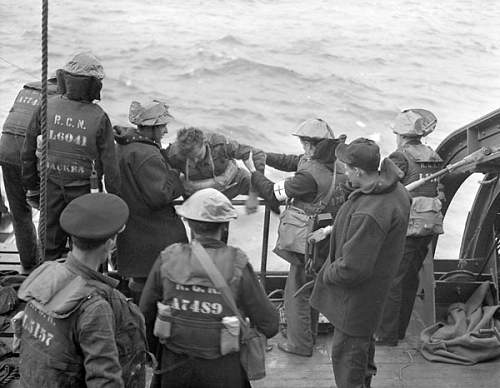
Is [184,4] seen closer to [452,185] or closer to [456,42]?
[456,42]

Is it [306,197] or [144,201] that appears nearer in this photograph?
[144,201]

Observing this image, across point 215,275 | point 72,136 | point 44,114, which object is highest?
point 44,114

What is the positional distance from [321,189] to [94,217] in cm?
231

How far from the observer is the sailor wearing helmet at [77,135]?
4.93 m

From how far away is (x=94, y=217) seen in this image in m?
3.31

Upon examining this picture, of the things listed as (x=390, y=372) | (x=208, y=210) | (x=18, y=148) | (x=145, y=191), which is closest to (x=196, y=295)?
(x=208, y=210)

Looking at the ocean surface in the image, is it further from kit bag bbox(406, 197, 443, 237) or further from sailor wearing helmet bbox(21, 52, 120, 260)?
sailor wearing helmet bbox(21, 52, 120, 260)

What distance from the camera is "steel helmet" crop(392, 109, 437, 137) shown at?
585 cm

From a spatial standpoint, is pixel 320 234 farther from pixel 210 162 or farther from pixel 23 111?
pixel 23 111

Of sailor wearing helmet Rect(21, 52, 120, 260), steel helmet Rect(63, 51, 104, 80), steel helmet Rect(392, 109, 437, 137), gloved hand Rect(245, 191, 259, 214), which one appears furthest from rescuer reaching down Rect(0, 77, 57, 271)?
steel helmet Rect(392, 109, 437, 137)

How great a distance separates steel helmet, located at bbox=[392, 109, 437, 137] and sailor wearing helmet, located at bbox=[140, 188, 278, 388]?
2.46 meters

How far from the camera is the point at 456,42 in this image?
3047 centimetres

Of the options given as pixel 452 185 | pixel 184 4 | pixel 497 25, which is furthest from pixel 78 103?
pixel 497 25

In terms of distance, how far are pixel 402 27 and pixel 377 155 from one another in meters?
28.0
